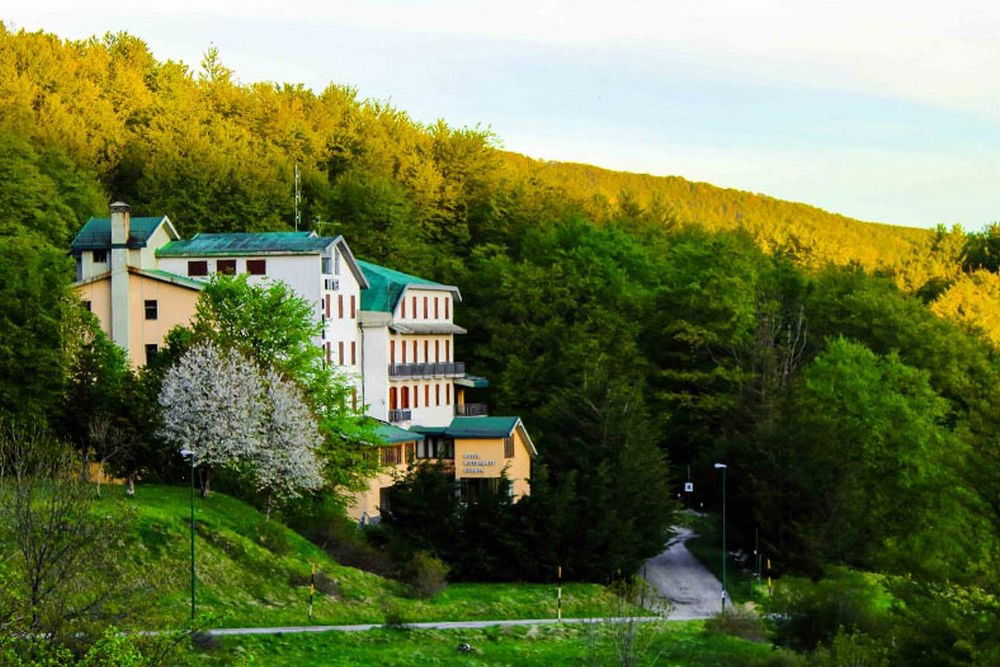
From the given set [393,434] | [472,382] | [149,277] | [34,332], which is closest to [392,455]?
[393,434]

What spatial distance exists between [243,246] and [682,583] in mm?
29257

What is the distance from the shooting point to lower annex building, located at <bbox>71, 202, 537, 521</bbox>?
86438mm

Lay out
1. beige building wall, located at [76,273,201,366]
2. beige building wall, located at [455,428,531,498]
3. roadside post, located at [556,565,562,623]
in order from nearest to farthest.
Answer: roadside post, located at [556,565,562,623], beige building wall, located at [76,273,201,366], beige building wall, located at [455,428,531,498]

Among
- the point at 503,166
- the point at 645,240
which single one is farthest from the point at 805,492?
the point at 503,166

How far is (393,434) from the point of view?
90750mm

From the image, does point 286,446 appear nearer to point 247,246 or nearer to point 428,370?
point 247,246

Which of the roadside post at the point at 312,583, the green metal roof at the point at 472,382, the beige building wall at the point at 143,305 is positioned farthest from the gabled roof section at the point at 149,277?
the roadside post at the point at 312,583

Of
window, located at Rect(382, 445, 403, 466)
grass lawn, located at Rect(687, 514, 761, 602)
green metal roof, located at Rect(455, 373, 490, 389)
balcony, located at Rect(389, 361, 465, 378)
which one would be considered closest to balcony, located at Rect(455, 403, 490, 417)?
green metal roof, located at Rect(455, 373, 490, 389)

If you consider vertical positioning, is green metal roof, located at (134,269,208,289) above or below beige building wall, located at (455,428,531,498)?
above

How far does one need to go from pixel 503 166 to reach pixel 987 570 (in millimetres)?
102419

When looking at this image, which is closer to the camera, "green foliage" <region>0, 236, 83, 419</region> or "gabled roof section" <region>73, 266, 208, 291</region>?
"green foliage" <region>0, 236, 83, 419</region>

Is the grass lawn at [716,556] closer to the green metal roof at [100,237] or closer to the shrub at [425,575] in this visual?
the shrub at [425,575]

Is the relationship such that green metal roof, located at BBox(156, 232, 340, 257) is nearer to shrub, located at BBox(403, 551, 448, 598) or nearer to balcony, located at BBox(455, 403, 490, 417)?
balcony, located at BBox(455, 403, 490, 417)

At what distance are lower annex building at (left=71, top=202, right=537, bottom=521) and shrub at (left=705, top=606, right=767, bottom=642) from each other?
16347 millimetres
